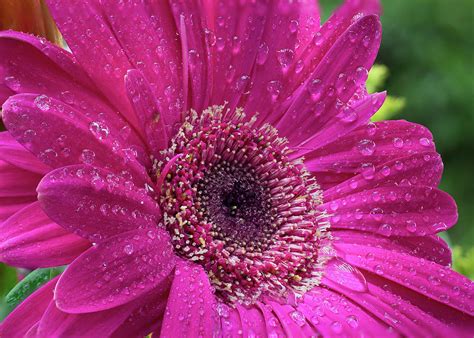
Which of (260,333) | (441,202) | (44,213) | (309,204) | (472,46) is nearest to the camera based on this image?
(44,213)

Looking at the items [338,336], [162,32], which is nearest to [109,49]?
[162,32]

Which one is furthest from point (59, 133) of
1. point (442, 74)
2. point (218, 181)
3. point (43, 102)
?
point (442, 74)

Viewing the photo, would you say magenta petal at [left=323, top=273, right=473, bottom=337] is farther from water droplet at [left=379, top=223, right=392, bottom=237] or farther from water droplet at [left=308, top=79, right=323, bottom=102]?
water droplet at [left=308, top=79, right=323, bottom=102]

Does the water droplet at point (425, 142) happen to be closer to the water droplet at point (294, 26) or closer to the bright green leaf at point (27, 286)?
the water droplet at point (294, 26)

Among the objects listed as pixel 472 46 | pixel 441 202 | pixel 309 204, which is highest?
pixel 472 46

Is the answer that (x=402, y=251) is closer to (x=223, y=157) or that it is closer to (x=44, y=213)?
(x=223, y=157)

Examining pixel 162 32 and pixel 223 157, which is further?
pixel 223 157
